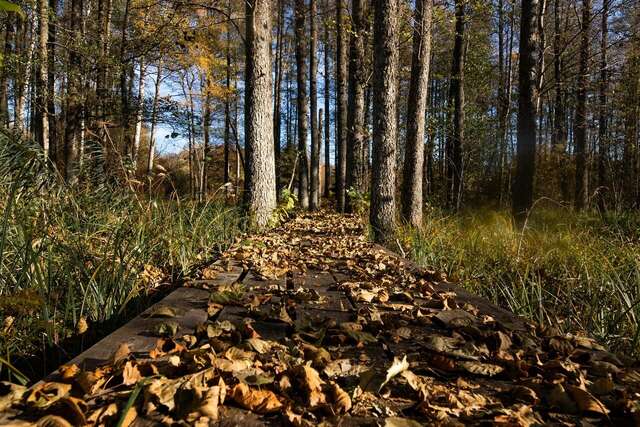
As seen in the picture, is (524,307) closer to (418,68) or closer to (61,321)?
(61,321)

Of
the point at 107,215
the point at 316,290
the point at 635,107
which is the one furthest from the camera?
the point at 635,107

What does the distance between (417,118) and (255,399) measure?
20.8 feet

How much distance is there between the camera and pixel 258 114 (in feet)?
21.7

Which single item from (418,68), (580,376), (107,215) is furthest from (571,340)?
(418,68)

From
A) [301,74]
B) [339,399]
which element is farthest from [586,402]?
[301,74]

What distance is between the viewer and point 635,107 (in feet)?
40.7

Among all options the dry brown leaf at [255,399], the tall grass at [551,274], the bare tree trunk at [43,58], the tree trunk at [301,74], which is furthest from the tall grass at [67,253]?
the tree trunk at [301,74]

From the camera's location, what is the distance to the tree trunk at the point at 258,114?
21.3ft

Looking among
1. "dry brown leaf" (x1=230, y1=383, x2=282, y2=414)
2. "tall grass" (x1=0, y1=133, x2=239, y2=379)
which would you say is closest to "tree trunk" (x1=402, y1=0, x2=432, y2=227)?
"tall grass" (x1=0, y1=133, x2=239, y2=379)

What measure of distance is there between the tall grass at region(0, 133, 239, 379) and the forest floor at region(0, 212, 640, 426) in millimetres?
384

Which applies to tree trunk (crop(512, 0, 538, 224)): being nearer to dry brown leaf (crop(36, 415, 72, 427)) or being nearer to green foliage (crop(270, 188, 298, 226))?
green foliage (crop(270, 188, 298, 226))

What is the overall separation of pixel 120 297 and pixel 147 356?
1.26 meters

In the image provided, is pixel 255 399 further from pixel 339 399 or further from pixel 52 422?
pixel 52 422

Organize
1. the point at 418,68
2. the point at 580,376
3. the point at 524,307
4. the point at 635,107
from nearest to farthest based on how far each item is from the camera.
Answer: the point at 580,376, the point at 524,307, the point at 418,68, the point at 635,107
